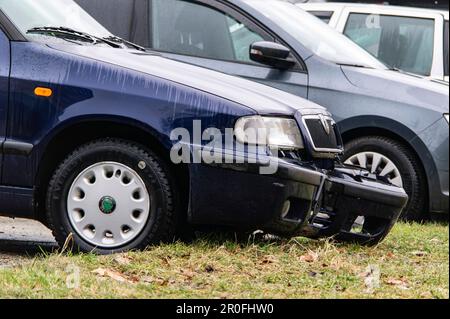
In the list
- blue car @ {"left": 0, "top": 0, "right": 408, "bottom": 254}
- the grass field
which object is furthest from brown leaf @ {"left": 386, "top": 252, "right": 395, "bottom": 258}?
blue car @ {"left": 0, "top": 0, "right": 408, "bottom": 254}

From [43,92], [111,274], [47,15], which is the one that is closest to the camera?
[111,274]

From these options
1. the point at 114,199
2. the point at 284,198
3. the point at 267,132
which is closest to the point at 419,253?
the point at 284,198

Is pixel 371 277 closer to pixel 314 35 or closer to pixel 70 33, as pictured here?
pixel 70 33

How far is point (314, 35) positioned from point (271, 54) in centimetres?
69

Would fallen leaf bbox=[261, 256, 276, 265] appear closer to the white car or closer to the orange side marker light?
the orange side marker light

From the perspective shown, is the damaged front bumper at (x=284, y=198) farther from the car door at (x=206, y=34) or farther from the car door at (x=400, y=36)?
the car door at (x=400, y=36)

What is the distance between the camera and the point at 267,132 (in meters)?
6.12

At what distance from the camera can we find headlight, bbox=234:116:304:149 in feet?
19.9

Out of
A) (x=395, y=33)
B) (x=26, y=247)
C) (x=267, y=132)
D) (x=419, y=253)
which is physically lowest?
(x=26, y=247)

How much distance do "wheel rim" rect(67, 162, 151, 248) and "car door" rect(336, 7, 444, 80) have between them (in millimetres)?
5130

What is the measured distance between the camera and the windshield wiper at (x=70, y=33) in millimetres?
6559

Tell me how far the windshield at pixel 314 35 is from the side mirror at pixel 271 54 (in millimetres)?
254

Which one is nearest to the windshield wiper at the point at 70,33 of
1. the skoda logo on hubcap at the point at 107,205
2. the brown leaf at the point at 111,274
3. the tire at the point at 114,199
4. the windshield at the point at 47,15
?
the windshield at the point at 47,15
